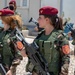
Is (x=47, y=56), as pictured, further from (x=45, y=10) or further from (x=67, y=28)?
(x=67, y=28)

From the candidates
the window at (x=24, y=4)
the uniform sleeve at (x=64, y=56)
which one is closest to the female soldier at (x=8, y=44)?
the uniform sleeve at (x=64, y=56)

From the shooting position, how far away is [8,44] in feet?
14.3

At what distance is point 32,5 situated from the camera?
18531 millimetres

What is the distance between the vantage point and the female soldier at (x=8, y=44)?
437 cm

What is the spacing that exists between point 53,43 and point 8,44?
677 mm

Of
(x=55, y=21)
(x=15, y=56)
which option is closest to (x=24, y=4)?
(x=15, y=56)

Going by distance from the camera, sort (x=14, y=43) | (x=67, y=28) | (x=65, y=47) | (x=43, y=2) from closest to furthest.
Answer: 1. (x=65, y=47)
2. (x=14, y=43)
3. (x=67, y=28)
4. (x=43, y=2)

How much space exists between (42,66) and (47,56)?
5.0 inches

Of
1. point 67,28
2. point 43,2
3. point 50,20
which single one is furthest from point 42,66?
point 43,2

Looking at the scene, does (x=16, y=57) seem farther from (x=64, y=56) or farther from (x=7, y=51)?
(x=64, y=56)

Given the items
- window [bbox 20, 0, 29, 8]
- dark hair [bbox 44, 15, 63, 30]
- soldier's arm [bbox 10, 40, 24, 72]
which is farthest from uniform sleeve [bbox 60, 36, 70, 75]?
window [bbox 20, 0, 29, 8]

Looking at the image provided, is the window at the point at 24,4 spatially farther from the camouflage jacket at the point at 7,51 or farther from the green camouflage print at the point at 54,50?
the green camouflage print at the point at 54,50

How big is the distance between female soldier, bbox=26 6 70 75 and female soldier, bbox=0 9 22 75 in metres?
0.41

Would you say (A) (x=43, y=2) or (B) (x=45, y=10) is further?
(A) (x=43, y=2)
